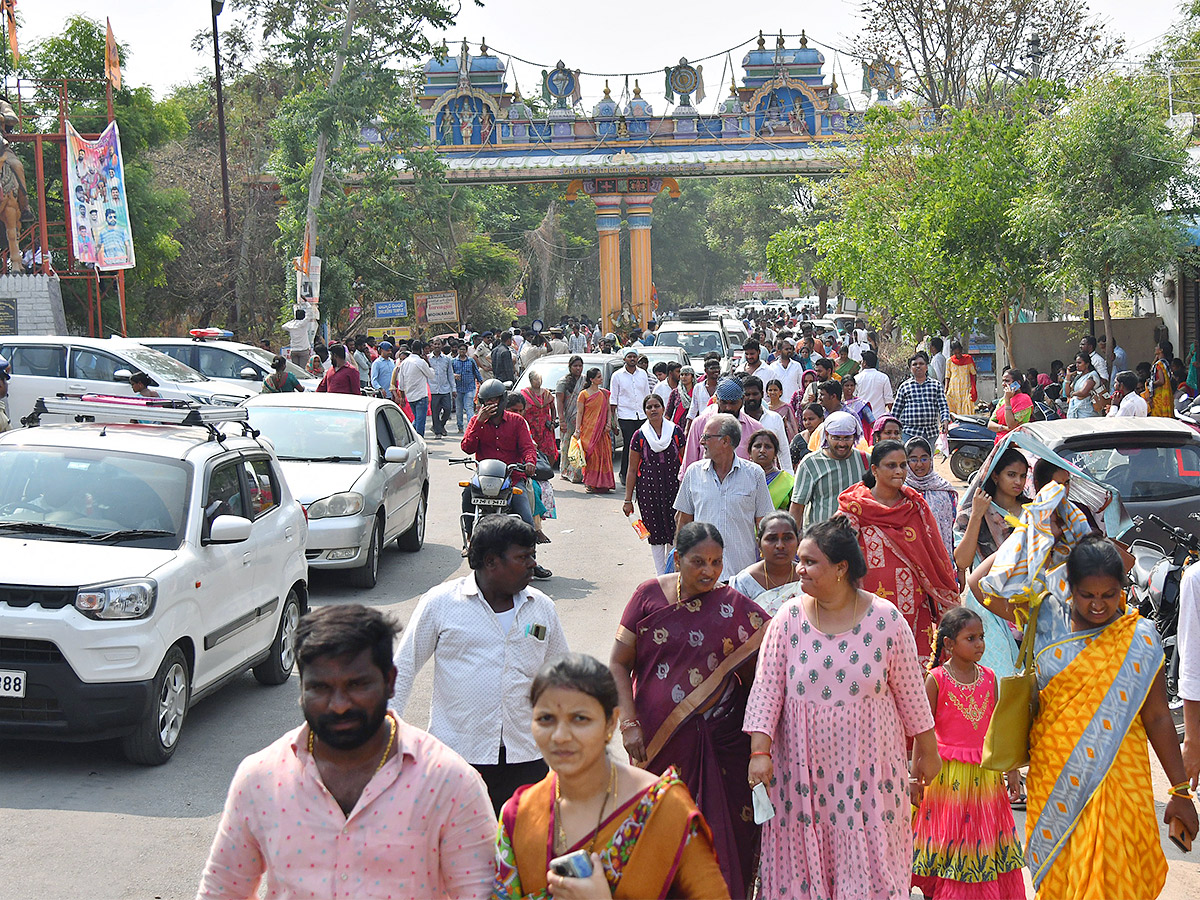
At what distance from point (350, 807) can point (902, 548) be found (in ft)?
13.2

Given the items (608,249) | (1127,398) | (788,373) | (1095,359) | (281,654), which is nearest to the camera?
(281,654)

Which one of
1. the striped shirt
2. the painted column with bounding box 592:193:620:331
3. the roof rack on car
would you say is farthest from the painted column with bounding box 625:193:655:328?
the striped shirt

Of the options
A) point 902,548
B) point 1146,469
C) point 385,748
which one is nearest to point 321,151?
point 1146,469

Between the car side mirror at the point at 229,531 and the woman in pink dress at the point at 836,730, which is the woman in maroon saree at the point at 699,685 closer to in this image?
the woman in pink dress at the point at 836,730

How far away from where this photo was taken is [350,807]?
2.93m

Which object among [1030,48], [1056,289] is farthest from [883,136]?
[1056,289]

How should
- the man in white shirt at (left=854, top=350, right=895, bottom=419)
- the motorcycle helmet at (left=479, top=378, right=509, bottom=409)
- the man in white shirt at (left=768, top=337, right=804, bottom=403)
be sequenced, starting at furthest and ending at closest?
the man in white shirt at (left=768, top=337, right=804, bottom=403)
the man in white shirt at (left=854, top=350, right=895, bottom=419)
the motorcycle helmet at (left=479, top=378, right=509, bottom=409)

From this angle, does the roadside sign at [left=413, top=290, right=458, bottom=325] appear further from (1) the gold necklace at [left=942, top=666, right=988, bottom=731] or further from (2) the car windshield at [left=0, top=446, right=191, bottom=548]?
(1) the gold necklace at [left=942, top=666, right=988, bottom=731]

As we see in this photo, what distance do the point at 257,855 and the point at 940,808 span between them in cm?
317

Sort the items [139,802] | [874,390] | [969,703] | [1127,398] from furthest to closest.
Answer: [874,390], [1127,398], [139,802], [969,703]

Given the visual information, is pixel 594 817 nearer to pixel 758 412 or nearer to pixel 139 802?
pixel 139 802

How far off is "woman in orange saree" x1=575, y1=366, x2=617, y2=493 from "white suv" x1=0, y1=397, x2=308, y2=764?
29.1 feet

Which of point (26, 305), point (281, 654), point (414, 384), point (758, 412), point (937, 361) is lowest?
point (281, 654)

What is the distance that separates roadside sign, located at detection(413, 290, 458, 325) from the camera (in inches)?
1553
